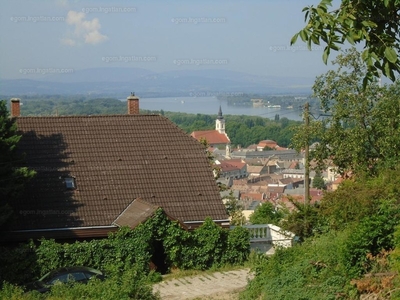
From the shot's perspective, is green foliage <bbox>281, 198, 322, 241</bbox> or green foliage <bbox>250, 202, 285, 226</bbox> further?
green foliage <bbox>250, 202, 285, 226</bbox>

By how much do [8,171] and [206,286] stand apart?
22.7 feet

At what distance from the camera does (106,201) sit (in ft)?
74.1

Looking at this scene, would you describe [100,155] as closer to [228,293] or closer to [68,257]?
[68,257]

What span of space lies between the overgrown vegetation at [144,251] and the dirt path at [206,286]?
710mm

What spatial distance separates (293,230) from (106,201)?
6471 mm

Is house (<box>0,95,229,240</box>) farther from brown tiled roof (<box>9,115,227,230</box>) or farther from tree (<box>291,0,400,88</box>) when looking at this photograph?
tree (<box>291,0,400,88</box>)

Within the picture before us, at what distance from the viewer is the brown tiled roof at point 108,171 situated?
71.9 feet

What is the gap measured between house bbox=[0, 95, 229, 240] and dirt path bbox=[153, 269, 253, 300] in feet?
8.22

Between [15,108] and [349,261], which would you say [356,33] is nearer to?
[349,261]

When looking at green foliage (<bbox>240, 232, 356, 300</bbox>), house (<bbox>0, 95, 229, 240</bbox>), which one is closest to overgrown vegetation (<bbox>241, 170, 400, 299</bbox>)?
green foliage (<bbox>240, 232, 356, 300</bbox>)

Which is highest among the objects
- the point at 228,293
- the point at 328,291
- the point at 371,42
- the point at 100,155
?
the point at 371,42

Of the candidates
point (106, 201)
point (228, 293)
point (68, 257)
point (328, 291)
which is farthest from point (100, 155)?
point (328, 291)

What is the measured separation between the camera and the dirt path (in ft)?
55.2

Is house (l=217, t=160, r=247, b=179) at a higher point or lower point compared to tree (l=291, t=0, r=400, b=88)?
lower
